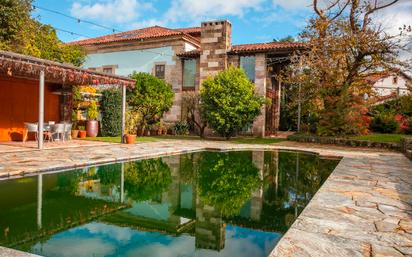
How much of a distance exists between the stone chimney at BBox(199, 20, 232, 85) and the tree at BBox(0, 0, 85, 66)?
7913 millimetres

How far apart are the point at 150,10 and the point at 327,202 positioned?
17.3m

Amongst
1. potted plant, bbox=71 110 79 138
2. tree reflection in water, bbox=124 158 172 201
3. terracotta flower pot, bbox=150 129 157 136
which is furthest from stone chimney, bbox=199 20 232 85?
tree reflection in water, bbox=124 158 172 201

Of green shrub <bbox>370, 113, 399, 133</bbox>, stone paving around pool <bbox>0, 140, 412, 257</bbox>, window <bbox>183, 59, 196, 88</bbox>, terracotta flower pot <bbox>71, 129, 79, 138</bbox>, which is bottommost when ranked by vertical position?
stone paving around pool <bbox>0, 140, 412, 257</bbox>

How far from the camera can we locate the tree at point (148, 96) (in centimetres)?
1819

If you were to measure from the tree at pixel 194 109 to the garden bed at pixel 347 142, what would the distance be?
5.23m

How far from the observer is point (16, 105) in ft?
44.5

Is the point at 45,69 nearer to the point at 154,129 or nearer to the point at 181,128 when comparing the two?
the point at 154,129

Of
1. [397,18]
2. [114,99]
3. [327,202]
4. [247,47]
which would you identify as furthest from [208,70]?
[327,202]

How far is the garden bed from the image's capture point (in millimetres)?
14451

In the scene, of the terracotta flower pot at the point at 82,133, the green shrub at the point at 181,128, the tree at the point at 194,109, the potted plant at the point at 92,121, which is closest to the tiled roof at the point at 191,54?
the tree at the point at 194,109

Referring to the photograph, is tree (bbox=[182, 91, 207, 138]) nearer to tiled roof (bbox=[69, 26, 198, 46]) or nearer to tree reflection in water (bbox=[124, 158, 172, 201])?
tiled roof (bbox=[69, 26, 198, 46])

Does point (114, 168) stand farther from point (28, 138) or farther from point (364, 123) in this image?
point (364, 123)

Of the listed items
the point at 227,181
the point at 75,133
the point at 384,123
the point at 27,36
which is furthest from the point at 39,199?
the point at 384,123

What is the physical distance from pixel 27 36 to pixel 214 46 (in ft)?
34.3
